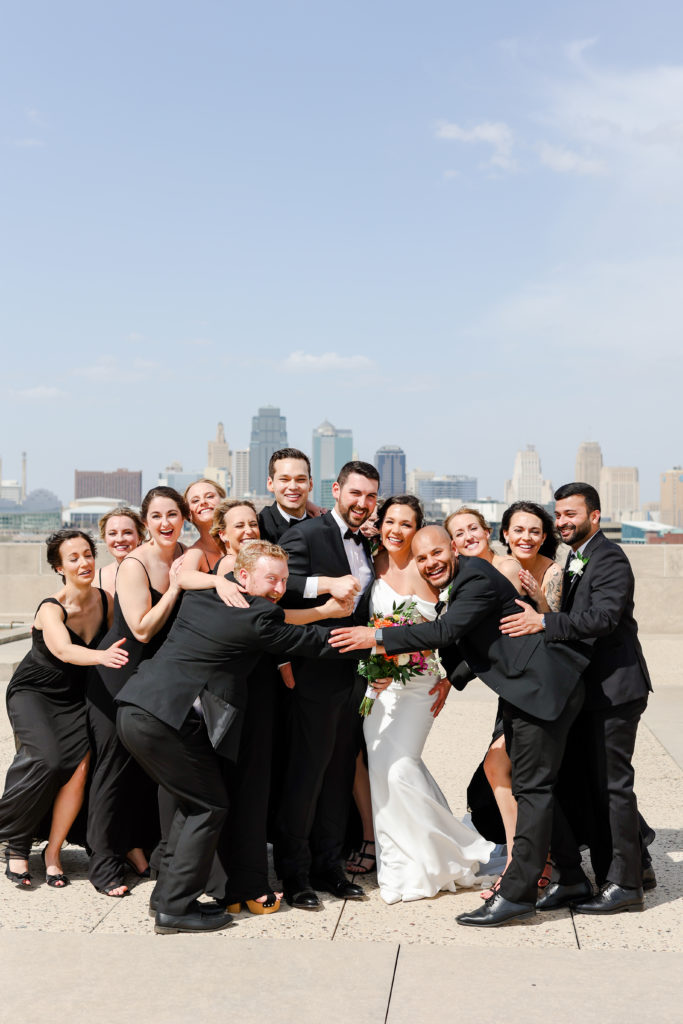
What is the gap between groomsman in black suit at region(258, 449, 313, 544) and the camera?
539 centimetres

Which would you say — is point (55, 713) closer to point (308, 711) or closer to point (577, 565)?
point (308, 711)

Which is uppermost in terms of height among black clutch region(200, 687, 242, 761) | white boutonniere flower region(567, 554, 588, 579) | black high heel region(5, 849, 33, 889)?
white boutonniere flower region(567, 554, 588, 579)

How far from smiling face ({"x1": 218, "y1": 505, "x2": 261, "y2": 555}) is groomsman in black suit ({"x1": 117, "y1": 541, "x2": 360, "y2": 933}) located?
0.60m

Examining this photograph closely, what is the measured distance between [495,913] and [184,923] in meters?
1.39

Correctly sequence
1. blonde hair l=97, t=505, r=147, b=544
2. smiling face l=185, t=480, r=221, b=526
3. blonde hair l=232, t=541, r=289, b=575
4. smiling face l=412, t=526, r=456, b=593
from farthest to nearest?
1. smiling face l=185, t=480, r=221, b=526
2. blonde hair l=97, t=505, r=147, b=544
3. smiling face l=412, t=526, r=456, b=593
4. blonde hair l=232, t=541, r=289, b=575

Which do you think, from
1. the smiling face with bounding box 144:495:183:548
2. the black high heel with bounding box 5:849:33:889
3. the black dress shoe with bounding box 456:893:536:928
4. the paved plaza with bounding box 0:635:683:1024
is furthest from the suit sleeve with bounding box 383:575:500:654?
the black high heel with bounding box 5:849:33:889

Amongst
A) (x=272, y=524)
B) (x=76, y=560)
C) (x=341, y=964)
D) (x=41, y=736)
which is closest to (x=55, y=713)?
(x=41, y=736)

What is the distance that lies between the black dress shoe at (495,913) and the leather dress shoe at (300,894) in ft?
2.27

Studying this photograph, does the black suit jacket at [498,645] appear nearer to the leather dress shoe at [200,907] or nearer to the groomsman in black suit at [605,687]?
the groomsman in black suit at [605,687]

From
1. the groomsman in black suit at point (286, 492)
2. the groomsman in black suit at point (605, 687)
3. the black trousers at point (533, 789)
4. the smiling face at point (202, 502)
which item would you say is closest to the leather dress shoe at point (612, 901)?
the groomsman in black suit at point (605, 687)

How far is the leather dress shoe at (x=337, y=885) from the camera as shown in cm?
495

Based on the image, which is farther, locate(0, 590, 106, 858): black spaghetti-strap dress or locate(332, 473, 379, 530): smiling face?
locate(0, 590, 106, 858): black spaghetti-strap dress

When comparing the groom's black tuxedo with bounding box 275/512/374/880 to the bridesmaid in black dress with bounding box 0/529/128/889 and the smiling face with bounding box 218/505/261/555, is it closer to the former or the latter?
the smiling face with bounding box 218/505/261/555

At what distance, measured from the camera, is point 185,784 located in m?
4.48
